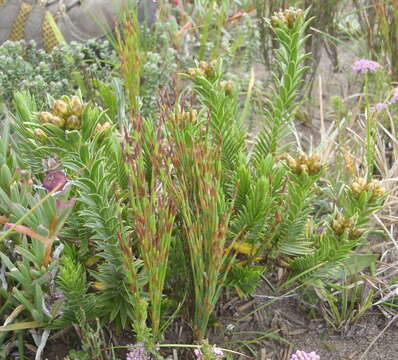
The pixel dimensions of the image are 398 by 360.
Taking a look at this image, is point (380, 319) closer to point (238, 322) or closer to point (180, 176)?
point (238, 322)

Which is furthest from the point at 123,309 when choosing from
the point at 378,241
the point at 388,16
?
the point at 388,16

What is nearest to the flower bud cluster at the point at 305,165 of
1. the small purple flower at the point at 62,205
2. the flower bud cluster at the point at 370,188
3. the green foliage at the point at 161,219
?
the green foliage at the point at 161,219

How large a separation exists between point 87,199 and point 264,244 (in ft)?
1.60

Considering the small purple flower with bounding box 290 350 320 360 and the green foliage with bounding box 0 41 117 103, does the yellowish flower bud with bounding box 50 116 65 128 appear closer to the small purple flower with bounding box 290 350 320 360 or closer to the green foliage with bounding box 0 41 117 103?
the small purple flower with bounding box 290 350 320 360

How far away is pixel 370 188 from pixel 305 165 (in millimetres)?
174

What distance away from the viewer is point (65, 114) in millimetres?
1100

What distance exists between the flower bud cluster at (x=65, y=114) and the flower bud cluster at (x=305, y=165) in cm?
53

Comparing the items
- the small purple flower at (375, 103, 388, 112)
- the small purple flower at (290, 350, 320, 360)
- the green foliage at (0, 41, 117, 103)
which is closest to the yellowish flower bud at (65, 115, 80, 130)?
the small purple flower at (290, 350, 320, 360)

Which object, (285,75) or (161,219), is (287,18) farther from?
(161,219)

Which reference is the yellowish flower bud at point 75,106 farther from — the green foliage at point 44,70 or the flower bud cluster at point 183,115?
the green foliage at point 44,70

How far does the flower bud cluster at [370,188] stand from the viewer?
4.45 ft

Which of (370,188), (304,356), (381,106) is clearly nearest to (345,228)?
(370,188)

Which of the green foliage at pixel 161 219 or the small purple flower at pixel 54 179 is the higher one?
the small purple flower at pixel 54 179

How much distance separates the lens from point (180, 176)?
1322 mm
